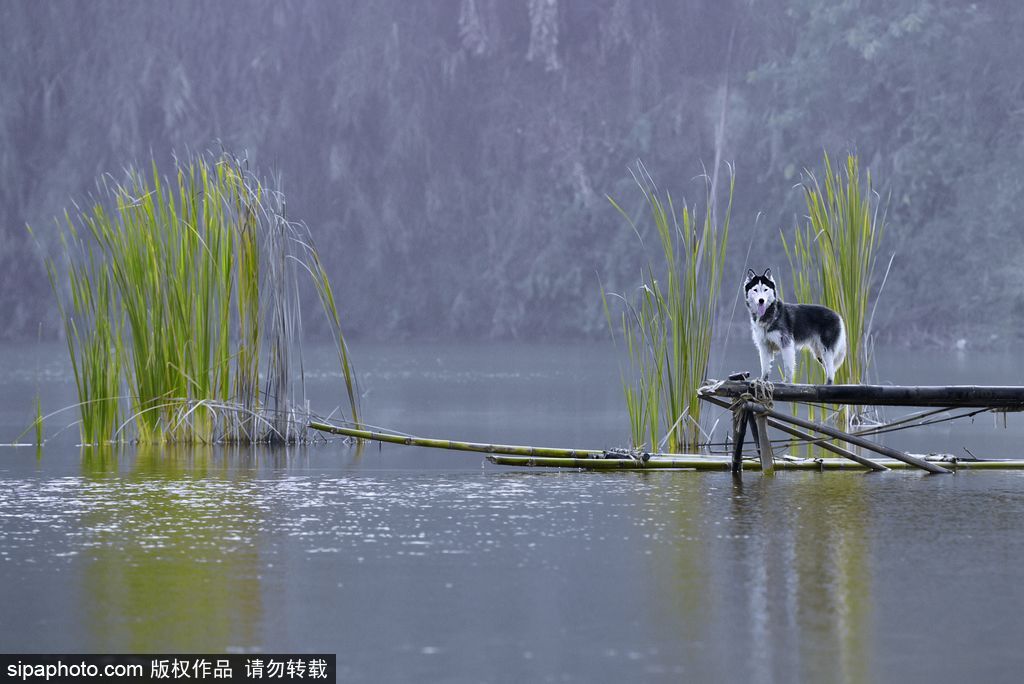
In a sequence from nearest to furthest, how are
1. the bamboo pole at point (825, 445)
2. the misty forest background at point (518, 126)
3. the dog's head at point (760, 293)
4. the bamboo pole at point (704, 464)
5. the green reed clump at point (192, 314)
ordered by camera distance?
the dog's head at point (760, 293) → the bamboo pole at point (825, 445) → the bamboo pole at point (704, 464) → the green reed clump at point (192, 314) → the misty forest background at point (518, 126)

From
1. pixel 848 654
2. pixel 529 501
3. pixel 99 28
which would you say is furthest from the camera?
pixel 99 28

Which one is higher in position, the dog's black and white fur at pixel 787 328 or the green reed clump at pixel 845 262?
the green reed clump at pixel 845 262

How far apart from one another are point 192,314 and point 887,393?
154 inches

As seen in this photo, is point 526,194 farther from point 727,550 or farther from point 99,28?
point 727,550

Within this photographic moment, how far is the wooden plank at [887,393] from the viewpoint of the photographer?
7.62 metres

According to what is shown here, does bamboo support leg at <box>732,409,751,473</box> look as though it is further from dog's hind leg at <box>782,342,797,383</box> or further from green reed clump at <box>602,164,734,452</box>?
green reed clump at <box>602,164,734,452</box>

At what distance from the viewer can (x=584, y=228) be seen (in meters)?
39.0

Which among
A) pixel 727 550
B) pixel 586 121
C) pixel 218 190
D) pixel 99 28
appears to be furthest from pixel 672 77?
pixel 727 550

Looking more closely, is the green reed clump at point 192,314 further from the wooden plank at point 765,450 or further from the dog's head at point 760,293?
the dog's head at point 760,293

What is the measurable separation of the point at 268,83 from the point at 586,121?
744 centimetres

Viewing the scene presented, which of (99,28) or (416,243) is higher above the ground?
(99,28)

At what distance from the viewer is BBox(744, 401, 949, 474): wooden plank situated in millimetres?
7695

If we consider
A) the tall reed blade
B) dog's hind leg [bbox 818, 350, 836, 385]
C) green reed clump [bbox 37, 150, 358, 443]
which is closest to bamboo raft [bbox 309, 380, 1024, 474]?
dog's hind leg [bbox 818, 350, 836, 385]

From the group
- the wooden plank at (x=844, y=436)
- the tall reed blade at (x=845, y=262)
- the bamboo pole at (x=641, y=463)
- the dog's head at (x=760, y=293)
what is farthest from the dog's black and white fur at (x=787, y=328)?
the tall reed blade at (x=845, y=262)
